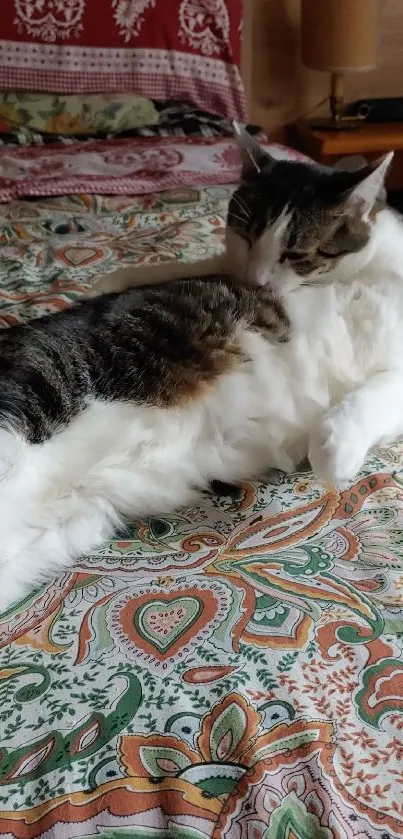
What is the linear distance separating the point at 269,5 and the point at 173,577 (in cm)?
307

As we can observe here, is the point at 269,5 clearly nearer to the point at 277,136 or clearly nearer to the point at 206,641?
the point at 277,136

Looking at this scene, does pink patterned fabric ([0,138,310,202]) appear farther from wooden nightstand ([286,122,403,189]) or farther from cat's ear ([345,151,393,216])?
cat's ear ([345,151,393,216])

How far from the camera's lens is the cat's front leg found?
36.3 inches

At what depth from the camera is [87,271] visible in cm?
164

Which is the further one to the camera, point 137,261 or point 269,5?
point 269,5

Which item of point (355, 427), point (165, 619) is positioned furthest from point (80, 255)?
point (165, 619)

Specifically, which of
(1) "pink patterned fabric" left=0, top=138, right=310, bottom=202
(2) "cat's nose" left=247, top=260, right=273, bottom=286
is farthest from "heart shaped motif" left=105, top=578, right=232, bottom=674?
(1) "pink patterned fabric" left=0, top=138, right=310, bottom=202

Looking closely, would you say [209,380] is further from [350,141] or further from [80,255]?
[350,141]

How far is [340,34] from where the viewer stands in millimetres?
2750

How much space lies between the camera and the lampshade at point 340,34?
107 inches

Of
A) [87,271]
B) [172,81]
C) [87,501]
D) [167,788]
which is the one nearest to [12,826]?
[167,788]

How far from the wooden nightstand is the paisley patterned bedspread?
218 centimetres

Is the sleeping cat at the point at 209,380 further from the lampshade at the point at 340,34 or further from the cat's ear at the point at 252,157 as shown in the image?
the lampshade at the point at 340,34

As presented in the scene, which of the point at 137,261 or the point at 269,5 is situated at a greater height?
the point at 269,5
